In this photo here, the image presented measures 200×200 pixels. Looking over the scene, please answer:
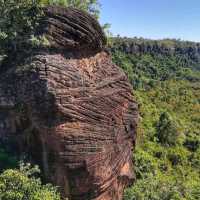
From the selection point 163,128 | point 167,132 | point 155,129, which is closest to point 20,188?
point 163,128

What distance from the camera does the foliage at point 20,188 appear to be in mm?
14336

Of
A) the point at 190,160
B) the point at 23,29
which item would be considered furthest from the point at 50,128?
the point at 190,160

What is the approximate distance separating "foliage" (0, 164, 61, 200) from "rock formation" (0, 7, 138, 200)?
127 centimetres

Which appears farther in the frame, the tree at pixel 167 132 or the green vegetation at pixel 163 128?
the tree at pixel 167 132

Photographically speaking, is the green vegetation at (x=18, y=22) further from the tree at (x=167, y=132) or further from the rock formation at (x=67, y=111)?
the tree at (x=167, y=132)

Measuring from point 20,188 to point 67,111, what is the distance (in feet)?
10.8

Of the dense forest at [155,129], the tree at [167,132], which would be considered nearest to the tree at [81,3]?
the dense forest at [155,129]

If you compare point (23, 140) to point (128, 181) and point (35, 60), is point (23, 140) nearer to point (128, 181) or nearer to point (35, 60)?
point (35, 60)

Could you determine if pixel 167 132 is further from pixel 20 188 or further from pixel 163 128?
pixel 20 188

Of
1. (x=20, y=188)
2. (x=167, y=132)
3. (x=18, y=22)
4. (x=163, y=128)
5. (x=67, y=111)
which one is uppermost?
(x=18, y=22)

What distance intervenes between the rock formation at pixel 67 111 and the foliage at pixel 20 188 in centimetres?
127

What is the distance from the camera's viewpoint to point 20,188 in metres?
14.7

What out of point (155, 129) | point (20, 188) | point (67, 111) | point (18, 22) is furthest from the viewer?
point (155, 129)

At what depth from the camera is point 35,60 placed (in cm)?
1633
